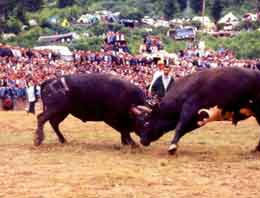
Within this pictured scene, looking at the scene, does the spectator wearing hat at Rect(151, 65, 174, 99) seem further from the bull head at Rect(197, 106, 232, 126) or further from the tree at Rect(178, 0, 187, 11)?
the tree at Rect(178, 0, 187, 11)

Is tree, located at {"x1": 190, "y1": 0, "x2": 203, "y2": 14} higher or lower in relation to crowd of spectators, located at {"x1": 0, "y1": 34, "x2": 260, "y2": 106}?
lower

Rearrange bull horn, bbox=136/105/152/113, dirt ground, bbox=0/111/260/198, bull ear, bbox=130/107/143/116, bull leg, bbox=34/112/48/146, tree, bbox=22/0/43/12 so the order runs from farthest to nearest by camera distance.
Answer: tree, bbox=22/0/43/12 < bull leg, bbox=34/112/48/146 < bull ear, bbox=130/107/143/116 < bull horn, bbox=136/105/152/113 < dirt ground, bbox=0/111/260/198

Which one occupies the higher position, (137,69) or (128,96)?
(128,96)

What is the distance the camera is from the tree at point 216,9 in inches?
2574

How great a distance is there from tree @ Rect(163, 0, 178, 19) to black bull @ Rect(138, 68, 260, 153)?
55.0 m

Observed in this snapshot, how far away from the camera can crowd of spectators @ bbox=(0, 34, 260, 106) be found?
29.2 metres

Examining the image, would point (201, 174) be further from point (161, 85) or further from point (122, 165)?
point (161, 85)

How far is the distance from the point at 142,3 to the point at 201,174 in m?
61.0

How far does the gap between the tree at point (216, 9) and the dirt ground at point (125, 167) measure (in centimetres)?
4938

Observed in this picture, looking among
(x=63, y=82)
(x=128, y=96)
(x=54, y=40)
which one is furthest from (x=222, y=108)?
(x=54, y=40)

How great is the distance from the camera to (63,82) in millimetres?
14211

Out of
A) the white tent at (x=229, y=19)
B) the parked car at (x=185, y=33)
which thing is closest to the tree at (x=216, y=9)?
the white tent at (x=229, y=19)

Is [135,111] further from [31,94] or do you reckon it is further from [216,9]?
[216,9]

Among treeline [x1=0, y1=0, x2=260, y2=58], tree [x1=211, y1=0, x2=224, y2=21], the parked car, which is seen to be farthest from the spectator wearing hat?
tree [x1=211, y1=0, x2=224, y2=21]
